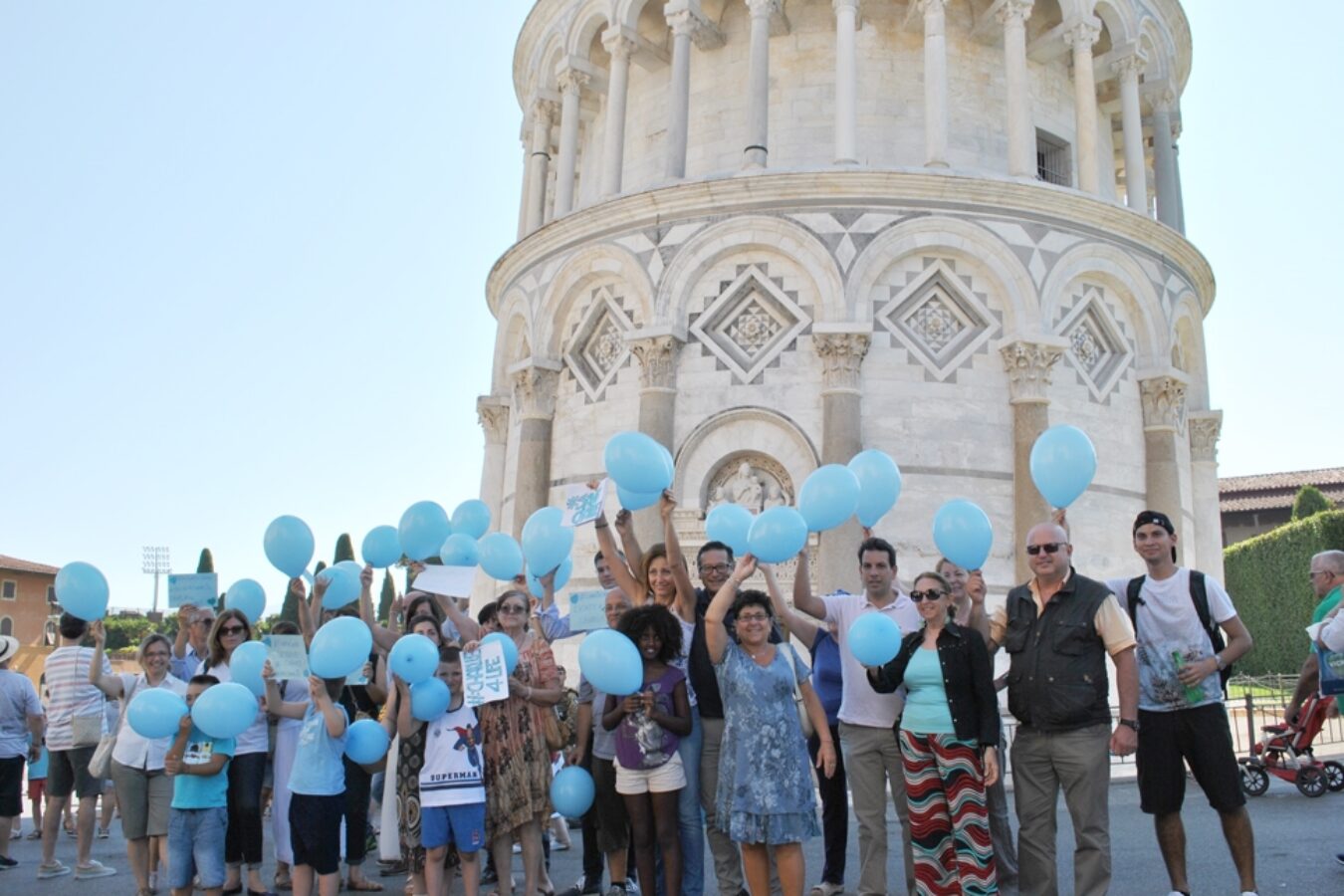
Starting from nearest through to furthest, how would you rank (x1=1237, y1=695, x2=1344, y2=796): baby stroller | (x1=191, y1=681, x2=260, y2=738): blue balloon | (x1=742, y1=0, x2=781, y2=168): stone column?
(x1=191, y1=681, x2=260, y2=738): blue balloon, (x1=1237, y1=695, x2=1344, y2=796): baby stroller, (x1=742, y1=0, x2=781, y2=168): stone column

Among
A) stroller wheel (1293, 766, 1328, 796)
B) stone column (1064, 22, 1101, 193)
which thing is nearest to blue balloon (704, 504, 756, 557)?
stroller wheel (1293, 766, 1328, 796)

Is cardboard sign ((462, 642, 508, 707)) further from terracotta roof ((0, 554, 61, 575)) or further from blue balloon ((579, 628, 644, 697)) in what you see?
terracotta roof ((0, 554, 61, 575))

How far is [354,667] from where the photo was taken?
5984mm

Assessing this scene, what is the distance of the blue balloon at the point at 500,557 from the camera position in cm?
764

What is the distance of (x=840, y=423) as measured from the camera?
578 inches

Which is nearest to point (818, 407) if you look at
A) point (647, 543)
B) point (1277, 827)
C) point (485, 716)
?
point (647, 543)

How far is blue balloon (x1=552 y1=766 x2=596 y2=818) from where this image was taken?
6.21m

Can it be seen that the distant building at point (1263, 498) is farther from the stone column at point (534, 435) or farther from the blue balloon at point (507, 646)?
the blue balloon at point (507, 646)

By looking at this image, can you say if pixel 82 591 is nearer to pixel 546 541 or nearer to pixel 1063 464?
pixel 546 541

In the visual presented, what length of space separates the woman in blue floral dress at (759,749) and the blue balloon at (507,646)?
1.17 meters

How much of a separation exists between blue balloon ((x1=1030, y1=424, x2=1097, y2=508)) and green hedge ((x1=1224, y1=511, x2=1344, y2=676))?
24272mm

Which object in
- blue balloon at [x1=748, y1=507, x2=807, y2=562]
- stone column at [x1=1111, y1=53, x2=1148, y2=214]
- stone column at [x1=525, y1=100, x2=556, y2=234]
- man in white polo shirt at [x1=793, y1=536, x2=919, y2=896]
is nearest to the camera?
blue balloon at [x1=748, y1=507, x2=807, y2=562]

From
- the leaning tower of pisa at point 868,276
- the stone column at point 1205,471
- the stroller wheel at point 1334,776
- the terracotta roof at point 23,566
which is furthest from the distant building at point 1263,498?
the terracotta roof at point 23,566

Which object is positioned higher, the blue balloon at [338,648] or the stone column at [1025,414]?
the stone column at [1025,414]
